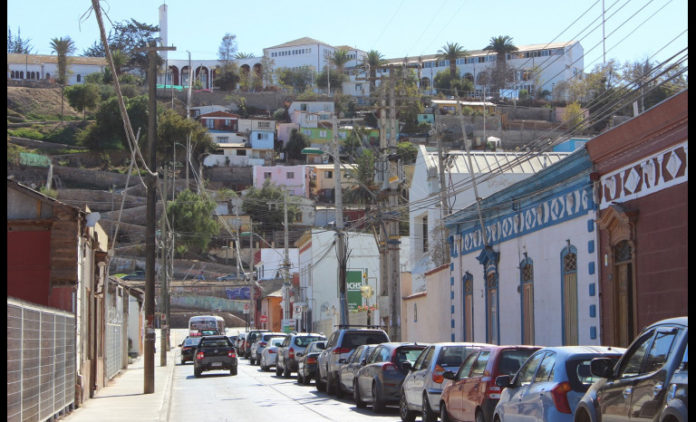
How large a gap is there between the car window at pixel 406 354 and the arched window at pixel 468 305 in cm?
1169

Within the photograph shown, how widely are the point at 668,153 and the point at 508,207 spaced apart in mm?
10061

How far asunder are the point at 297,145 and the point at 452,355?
127 m

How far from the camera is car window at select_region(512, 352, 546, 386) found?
12875 millimetres

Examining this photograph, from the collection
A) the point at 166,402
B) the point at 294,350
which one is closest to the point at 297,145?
the point at 294,350

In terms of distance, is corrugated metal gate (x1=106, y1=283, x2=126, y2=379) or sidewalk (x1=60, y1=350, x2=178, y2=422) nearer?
sidewalk (x1=60, y1=350, x2=178, y2=422)

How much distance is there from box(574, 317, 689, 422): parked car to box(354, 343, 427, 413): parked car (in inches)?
392

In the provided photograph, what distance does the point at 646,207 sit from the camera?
68.0 feet

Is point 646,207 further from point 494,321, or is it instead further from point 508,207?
point 494,321

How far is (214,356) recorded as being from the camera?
38.0m

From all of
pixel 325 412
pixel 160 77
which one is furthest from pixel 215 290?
pixel 160 77

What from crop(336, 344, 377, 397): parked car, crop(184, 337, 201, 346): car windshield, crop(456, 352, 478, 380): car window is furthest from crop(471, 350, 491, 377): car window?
crop(184, 337, 201, 346): car windshield

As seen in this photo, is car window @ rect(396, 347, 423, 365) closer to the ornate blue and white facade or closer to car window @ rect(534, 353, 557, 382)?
the ornate blue and white facade

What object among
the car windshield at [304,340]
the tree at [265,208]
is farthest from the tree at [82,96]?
the car windshield at [304,340]

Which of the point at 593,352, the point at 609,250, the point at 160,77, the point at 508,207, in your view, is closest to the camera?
the point at 593,352
